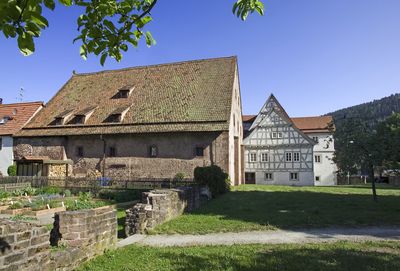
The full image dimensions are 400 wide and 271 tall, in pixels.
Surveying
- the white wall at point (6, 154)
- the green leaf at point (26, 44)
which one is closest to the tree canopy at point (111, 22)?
the green leaf at point (26, 44)

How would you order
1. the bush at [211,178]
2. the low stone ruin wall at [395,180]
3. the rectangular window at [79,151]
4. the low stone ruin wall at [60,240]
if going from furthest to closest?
the low stone ruin wall at [395,180], the rectangular window at [79,151], the bush at [211,178], the low stone ruin wall at [60,240]

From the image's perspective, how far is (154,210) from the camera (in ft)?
37.8

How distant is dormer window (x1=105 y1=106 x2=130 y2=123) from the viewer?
30.1 metres

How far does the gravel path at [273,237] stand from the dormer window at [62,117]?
2513 centimetres

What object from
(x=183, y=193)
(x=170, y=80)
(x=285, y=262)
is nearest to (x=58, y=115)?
(x=170, y=80)

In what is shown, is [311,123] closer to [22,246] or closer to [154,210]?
[154,210]

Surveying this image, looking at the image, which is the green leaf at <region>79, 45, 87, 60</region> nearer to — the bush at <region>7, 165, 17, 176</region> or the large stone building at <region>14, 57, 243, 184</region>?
the large stone building at <region>14, 57, 243, 184</region>

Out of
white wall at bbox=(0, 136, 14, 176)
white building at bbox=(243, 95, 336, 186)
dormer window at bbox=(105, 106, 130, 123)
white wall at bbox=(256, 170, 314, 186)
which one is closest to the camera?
dormer window at bbox=(105, 106, 130, 123)

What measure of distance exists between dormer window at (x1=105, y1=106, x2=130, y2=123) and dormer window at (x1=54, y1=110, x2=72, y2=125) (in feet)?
15.8

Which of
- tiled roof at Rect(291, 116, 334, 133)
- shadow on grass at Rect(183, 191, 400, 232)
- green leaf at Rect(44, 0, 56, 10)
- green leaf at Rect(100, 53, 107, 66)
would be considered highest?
tiled roof at Rect(291, 116, 334, 133)

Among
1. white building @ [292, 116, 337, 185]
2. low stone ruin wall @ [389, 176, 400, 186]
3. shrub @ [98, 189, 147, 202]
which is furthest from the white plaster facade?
shrub @ [98, 189, 147, 202]

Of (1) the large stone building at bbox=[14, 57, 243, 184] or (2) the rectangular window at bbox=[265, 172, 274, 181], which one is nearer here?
(1) the large stone building at bbox=[14, 57, 243, 184]

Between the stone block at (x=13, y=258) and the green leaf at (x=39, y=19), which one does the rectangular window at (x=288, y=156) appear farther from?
the green leaf at (x=39, y=19)

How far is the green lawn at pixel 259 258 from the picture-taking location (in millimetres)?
6781
